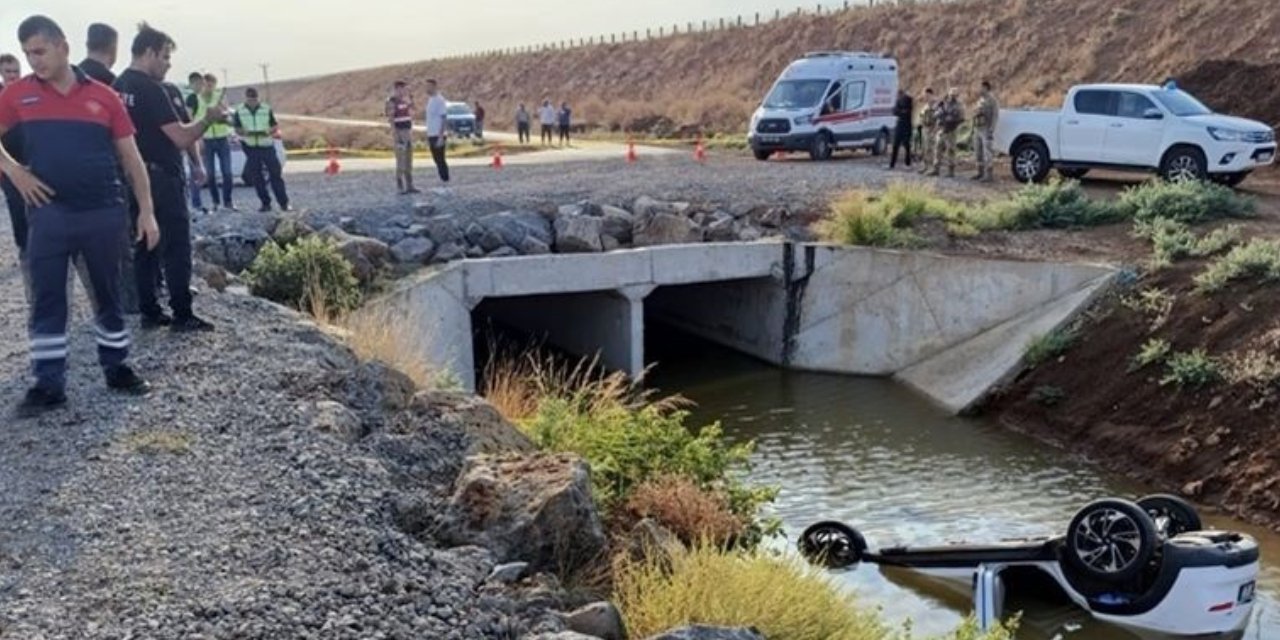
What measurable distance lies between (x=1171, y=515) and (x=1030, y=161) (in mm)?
14679

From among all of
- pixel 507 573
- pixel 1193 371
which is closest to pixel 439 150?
pixel 1193 371

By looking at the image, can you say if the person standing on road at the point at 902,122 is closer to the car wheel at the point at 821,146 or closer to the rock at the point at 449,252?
the car wheel at the point at 821,146

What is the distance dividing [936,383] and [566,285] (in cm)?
504

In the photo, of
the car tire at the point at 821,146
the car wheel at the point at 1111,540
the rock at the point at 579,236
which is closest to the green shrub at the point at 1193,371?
the car wheel at the point at 1111,540

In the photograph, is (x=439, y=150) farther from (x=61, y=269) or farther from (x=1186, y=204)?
(x=61, y=269)

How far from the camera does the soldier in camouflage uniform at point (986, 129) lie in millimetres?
22344

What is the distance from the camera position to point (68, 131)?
6918 millimetres

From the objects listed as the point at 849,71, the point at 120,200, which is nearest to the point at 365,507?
the point at 120,200

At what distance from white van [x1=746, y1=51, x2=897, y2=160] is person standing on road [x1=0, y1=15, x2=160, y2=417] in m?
23.2

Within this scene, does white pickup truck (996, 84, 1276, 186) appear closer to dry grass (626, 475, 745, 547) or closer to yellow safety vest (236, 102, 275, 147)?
yellow safety vest (236, 102, 275, 147)

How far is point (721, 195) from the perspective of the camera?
2052cm

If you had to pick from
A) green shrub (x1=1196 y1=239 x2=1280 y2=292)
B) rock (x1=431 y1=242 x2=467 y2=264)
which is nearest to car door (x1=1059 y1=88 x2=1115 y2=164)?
green shrub (x1=1196 y1=239 x2=1280 y2=292)

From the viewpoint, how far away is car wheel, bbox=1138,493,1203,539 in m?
9.06

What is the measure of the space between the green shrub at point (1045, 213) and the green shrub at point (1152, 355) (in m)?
4.80
